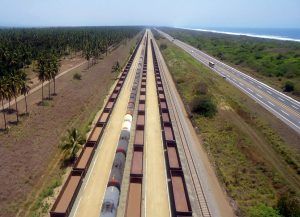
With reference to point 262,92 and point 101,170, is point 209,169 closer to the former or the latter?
point 101,170

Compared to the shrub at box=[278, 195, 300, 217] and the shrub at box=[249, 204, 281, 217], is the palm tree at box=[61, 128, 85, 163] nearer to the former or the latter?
the shrub at box=[249, 204, 281, 217]

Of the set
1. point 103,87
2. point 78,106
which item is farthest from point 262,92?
point 78,106

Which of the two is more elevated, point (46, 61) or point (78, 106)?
point (46, 61)

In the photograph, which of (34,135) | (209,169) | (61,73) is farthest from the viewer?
(61,73)

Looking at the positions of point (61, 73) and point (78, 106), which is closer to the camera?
point (78, 106)

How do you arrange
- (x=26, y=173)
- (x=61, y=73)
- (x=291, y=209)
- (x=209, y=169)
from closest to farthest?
(x=291, y=209)
(x=26, y=173)
(x=209, y=169)
(x=61, y=73)

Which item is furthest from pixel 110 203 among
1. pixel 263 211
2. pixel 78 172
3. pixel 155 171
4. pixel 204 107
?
pixel 204 107

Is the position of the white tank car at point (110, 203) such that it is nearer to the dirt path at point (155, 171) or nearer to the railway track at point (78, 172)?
the dirt path at point (155, 171)

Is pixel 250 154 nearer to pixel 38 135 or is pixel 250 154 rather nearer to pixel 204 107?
pixel 204 107
